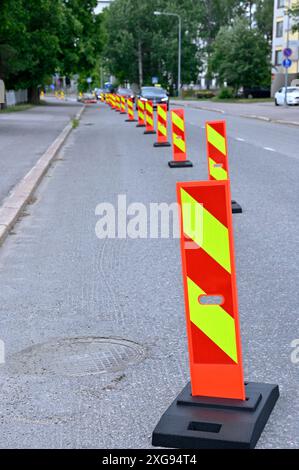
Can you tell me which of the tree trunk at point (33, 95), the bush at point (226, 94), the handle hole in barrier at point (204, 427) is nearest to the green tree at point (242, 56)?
the bush at point (226, 94)

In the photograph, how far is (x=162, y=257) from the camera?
23.2 feet

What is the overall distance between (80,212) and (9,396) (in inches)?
232

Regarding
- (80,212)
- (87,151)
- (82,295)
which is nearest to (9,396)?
(82,295)

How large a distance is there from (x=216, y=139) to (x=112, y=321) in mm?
4265

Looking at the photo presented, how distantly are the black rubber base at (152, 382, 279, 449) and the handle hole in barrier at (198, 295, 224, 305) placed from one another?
19.8 inches

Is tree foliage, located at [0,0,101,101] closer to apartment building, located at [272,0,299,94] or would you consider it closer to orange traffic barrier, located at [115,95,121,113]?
orange traffic barrier, located at [115,95,121,113]

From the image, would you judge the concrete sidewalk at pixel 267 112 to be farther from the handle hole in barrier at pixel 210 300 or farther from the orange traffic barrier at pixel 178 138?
the handle hole in barrier at pixel 210 300

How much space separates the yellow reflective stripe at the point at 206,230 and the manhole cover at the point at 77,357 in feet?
4.02

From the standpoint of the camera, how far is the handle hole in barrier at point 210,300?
3.44m

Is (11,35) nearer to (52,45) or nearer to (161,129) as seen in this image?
(52,45)

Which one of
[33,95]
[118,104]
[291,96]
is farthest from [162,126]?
[33,95]

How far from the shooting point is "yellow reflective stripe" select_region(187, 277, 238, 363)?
3445mm

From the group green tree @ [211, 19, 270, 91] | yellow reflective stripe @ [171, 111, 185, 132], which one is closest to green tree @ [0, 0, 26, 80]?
yellow reflective stripe @ [171, 111, 185, 132]

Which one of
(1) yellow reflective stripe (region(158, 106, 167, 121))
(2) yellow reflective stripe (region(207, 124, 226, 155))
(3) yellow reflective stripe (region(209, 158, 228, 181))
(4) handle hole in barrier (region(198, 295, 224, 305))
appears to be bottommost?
(3) yellow reflective stripe (region(209, 158, 228, 181))
